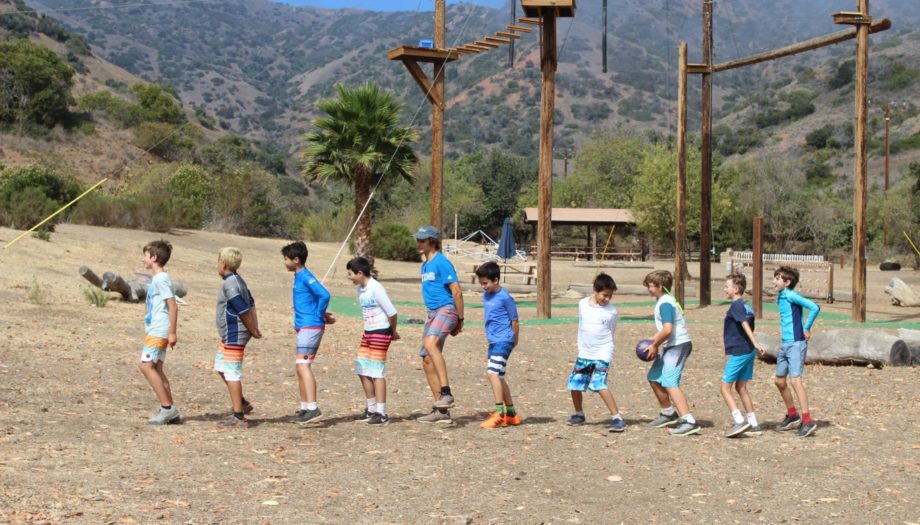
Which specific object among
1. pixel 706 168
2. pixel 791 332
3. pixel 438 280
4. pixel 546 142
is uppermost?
pixel 546 142

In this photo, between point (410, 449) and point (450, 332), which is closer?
point (410, 449)

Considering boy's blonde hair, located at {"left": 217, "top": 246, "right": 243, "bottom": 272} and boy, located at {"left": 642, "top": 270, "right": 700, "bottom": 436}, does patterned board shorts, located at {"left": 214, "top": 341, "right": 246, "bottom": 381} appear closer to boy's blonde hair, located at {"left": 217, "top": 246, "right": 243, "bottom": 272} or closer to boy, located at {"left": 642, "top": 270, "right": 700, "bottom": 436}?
boy's blonde hair, located at {"left": 217, "top": 246, "right": 243, "bottom": 272}

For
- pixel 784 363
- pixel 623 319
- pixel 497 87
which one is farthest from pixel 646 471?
pixel 497 87

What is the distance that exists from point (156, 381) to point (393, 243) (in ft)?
120

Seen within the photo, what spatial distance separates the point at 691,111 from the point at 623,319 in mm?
178995

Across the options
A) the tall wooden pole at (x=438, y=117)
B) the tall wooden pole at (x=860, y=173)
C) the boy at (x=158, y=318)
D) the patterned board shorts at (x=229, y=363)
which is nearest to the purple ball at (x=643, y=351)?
the patterned board shorts at (x=229, y=363)

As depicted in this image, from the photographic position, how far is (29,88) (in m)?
63.9

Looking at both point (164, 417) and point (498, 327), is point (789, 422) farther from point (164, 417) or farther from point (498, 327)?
point (164, 417)

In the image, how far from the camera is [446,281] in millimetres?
9383

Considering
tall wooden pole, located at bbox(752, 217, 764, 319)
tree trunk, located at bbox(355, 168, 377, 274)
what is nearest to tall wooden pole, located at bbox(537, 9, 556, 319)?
tall wooden pole, located at bbox(752, 217, 764, 319)

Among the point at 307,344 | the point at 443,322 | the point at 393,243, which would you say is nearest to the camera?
the point at 307,344

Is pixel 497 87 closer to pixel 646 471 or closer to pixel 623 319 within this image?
pixel 623 319

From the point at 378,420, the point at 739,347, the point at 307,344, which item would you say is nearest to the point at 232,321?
the point at 307,344

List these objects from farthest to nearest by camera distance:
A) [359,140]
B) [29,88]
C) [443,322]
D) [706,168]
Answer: [29,88], [359,140], [706,168], [443,322]
